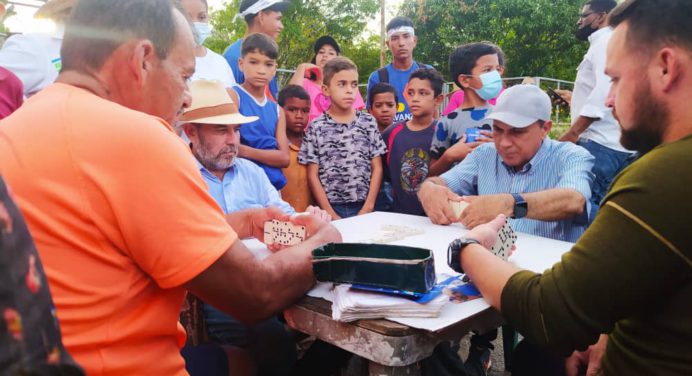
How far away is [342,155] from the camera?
3949 millimetres

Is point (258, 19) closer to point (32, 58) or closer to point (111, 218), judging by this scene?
point (32, 58)

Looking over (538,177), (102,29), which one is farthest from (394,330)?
(538,177)

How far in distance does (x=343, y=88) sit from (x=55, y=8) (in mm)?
2376

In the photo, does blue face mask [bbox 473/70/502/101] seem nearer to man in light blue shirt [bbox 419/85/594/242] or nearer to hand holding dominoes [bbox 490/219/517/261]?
man in light blue shirt [bbox 419/85/594/242]

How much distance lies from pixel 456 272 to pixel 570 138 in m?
Result: 2.69

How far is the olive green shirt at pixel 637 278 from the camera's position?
1.07 metres

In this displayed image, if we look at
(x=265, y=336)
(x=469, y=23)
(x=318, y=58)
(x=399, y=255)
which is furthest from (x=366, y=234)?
(x=469, y=23)

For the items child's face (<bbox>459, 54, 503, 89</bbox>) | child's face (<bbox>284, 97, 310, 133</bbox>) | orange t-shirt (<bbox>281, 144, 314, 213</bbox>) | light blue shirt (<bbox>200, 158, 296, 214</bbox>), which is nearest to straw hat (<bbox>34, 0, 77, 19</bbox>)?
light blue shirt (<bbox>200, 158, 296, 214</bbox>)

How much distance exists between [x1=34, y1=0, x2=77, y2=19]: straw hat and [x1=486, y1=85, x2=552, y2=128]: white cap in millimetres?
2135

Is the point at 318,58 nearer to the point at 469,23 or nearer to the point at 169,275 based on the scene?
the point at 169,275

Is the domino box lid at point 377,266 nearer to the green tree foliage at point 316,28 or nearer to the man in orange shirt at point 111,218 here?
the man in orange shirt at point 111,218

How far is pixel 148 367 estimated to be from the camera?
3.99 feet

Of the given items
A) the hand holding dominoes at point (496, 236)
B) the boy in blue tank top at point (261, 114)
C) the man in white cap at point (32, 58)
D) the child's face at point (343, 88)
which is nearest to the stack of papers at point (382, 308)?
the hand holding dominoes at point (496, 236)

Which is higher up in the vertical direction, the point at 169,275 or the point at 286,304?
the point at 169,275
